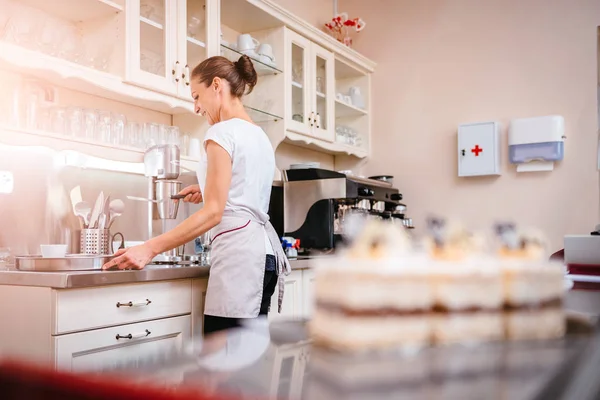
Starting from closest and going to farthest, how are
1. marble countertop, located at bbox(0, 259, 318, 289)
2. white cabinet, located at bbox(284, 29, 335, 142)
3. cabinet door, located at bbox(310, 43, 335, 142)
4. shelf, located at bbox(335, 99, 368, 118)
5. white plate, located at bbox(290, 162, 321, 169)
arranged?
marble countertop, located at bbox(0, 259, 318, 289) < white cabinet, located at bbox(284, 29, 335, 142) < white plate, located at bbox(290, 162, 321, 169) < cabinet door, located at bbox(310, 43, 335, 142) < shelf, located at bbox(335, 99, 368, 118)

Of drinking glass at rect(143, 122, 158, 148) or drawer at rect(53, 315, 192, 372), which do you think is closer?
drawer at rect(53, 315, 192, 372)

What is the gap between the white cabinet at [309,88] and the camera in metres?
3.41

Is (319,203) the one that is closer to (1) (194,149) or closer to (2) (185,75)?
(1) (194,149)

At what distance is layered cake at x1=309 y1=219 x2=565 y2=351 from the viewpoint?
501 millimetres

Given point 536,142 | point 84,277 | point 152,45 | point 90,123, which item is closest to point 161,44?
point 152,45

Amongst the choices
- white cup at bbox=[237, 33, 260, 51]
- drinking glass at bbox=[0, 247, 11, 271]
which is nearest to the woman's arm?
drinking glass at bbox=[0, 247, 11, 271]

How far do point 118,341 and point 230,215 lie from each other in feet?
1.68

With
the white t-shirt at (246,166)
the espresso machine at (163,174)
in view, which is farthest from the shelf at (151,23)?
the white t-shirt at (246,166)

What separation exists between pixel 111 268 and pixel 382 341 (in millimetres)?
1582

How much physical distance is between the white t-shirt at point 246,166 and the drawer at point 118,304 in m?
0.38

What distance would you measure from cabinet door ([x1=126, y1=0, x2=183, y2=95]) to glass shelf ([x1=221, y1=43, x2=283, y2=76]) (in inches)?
16.4

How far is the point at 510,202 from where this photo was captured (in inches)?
149

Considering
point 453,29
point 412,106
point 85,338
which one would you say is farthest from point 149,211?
point 453,29

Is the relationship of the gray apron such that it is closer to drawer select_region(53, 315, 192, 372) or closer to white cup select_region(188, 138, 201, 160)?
drawer select_region(53, 315, 192, 372)
